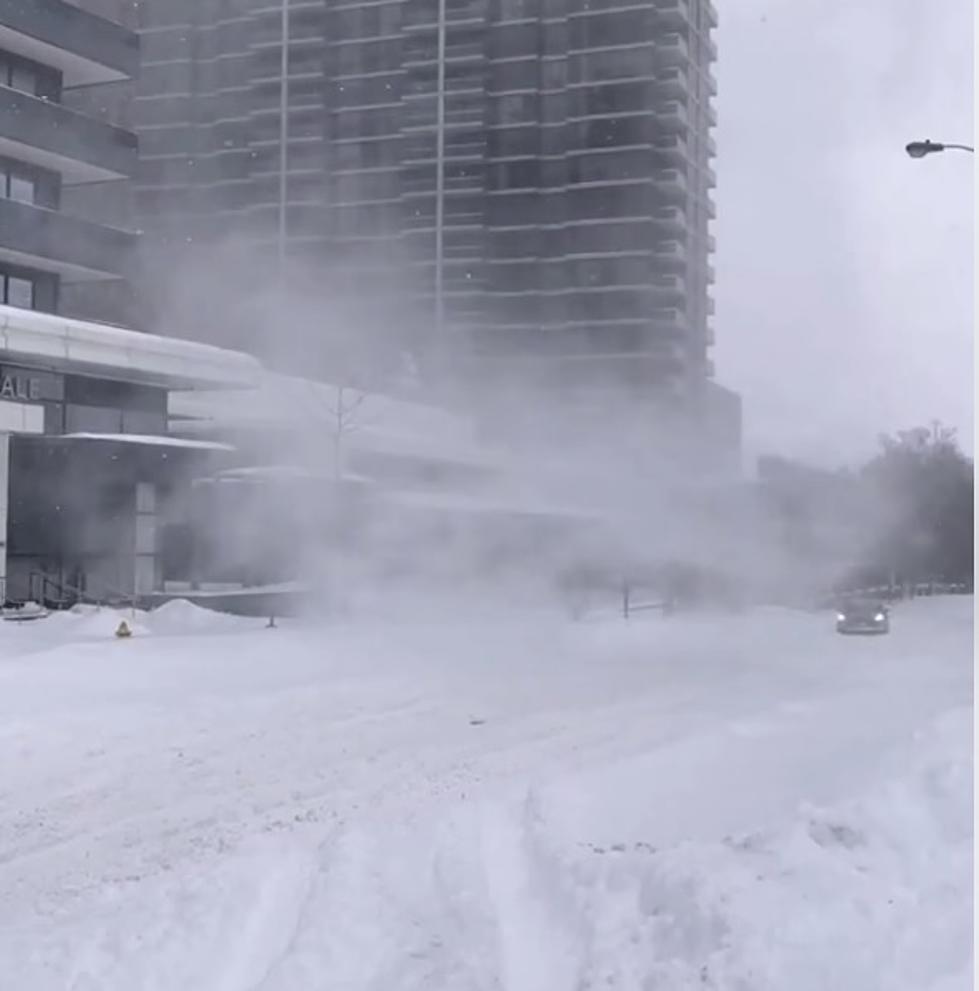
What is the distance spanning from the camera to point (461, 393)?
2180 cm

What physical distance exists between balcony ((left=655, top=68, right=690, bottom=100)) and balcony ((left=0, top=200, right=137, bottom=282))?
30.3 ft

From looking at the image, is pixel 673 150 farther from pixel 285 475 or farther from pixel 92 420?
pixel 92 420

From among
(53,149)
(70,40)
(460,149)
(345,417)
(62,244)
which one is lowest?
(345,417)

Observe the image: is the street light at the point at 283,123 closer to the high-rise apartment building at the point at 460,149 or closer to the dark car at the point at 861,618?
the high-rise apartment building at the point at 460,149

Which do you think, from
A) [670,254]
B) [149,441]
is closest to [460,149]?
[149,441]

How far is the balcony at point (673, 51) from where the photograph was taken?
→ 1842cm

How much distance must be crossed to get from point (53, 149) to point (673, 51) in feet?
33.3

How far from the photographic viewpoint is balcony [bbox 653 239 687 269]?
71.7 feet

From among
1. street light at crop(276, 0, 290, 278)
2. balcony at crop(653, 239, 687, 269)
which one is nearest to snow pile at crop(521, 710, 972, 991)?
street light at crop(276, 0, 290, 278)

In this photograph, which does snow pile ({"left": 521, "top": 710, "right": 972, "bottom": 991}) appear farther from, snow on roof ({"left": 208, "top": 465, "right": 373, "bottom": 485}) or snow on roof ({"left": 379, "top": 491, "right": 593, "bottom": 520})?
snow on roof ({"left": 208, "top": 465, "right": 373, "bottom": 485})

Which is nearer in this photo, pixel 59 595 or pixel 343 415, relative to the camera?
pixel 59 595

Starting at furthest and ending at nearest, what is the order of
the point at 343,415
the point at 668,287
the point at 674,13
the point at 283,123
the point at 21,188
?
1. the point at 668,287
2. the point at 21,188
3. the point at 674,13
4. the point at 343,415
5. the point at 283,123

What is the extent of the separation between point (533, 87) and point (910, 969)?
17122mm

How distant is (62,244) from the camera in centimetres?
2092
